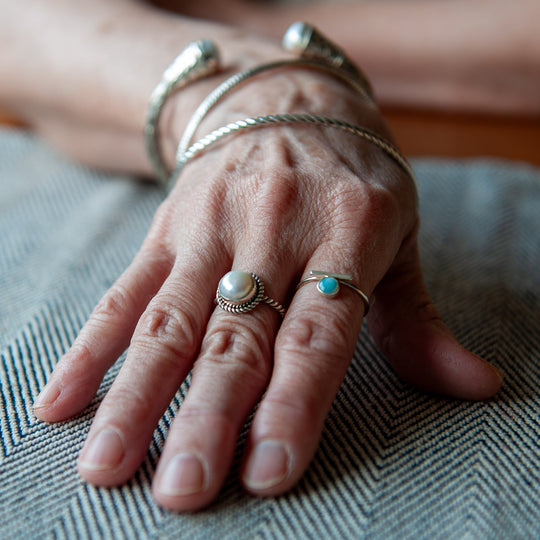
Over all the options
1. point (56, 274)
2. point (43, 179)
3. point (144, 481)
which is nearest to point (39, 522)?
point (144, 481)

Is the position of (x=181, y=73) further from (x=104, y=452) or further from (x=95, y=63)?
(x=104, y=452)

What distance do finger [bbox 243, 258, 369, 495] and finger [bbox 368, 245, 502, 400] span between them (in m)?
0.06

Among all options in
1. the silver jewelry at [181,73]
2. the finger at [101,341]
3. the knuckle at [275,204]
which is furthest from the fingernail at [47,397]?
the silver jewelry at [181,73]

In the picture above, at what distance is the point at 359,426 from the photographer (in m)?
0.47

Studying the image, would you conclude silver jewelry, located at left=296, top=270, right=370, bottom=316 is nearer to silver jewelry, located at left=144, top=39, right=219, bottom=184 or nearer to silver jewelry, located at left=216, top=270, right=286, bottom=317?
silver jewelry, located at left=216, top=270, right=286, bottom=317

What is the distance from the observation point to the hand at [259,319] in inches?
15.8

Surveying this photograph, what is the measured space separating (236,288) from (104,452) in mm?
161

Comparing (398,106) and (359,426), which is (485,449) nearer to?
(359,426)

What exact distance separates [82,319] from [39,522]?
0.25 m

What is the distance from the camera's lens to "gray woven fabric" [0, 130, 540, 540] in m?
0.40

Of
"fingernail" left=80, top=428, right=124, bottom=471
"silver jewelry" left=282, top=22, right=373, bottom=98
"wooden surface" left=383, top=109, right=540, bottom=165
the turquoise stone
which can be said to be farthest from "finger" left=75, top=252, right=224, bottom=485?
"wooden surface" left=383, top=109, right=540, bottom=165

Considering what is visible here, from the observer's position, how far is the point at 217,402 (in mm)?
411

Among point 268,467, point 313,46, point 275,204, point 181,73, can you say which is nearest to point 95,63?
point 181,73

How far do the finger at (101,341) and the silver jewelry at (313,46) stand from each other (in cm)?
34
